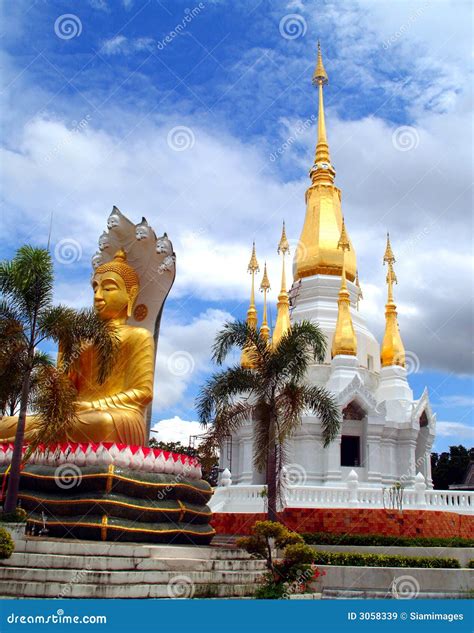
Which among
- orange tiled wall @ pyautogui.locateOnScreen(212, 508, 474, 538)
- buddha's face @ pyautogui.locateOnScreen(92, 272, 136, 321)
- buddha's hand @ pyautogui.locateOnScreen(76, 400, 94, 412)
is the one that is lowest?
orange tiled wall @ pyautogui.locateOnScreen(212, 508, 474, 538)

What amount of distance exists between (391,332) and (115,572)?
25.2m

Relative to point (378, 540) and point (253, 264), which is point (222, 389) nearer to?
point (378, 540)

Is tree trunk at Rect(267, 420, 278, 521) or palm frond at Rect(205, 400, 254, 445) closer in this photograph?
tree trunk at Rect(267, 420, 278, 521)

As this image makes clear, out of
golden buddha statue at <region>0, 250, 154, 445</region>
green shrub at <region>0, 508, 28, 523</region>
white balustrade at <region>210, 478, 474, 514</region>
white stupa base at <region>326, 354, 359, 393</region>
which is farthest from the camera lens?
white stupa base at <region>326, 354, 359, 393</region>

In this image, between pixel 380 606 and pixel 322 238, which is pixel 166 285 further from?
pixel 322 238

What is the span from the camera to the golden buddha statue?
1714 cm

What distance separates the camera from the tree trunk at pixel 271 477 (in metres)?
16.7

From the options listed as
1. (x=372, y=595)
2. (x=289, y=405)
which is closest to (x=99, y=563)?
(x=372, y=595)

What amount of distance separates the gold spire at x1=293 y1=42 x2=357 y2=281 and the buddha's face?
17321mm

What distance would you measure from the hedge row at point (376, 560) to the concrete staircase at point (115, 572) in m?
2.43

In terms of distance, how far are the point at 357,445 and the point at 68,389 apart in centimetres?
1836

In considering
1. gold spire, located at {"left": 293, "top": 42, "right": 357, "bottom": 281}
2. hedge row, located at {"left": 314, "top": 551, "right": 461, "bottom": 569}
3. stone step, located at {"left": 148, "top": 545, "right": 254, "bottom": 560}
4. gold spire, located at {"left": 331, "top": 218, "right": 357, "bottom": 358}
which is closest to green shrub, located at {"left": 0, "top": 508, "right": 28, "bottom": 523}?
stone step, located at {"left": 148, "top": 545, "right": 254, "bottom": 560}

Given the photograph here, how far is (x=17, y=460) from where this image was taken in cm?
1445

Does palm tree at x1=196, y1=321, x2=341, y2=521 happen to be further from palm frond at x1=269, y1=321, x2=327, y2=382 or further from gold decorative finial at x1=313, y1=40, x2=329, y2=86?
gold decorative finial at x1=313, y1=40, x2=329, y2=86
